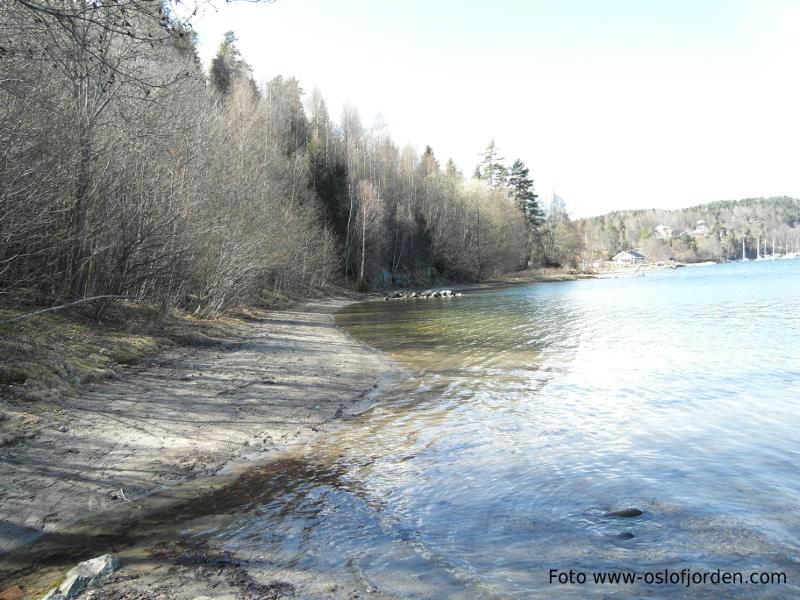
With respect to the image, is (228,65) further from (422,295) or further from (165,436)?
(165,436)

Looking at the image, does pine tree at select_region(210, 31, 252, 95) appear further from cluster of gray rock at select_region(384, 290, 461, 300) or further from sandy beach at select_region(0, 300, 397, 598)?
sandy beach at select_region(0, 300, 397, 598)

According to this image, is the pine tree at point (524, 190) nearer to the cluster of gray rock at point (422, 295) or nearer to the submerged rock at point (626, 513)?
the cluster of gray rock at point (422, 295)

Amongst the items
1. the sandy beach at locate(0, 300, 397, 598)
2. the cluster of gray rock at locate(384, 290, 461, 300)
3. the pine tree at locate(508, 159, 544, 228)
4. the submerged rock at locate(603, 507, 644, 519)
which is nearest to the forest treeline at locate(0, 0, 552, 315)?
the sandy beach at locate(0, 300, 397, 598)

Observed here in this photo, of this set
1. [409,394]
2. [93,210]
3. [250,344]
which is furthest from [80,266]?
[409,394]

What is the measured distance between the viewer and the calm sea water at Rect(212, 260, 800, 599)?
4270 mm

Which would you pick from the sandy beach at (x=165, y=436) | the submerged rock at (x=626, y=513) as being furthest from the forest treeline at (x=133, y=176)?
the submerged rock at (x=626, y=513)

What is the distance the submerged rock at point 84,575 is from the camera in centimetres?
357

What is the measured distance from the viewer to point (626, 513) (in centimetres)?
529

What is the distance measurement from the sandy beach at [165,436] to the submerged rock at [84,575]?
18 centimetres

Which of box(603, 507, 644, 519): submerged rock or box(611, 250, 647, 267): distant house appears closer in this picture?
box(603, 507, 644, 519): submerged rock

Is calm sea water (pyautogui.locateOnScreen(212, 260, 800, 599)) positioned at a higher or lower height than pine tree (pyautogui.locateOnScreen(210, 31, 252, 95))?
lower

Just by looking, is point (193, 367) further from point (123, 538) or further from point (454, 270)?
point (454, 270)

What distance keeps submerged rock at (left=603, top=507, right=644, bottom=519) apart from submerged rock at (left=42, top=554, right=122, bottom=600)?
471cm

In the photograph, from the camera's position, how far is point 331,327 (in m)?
23.0
